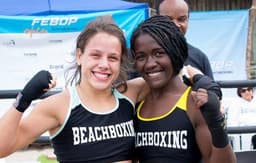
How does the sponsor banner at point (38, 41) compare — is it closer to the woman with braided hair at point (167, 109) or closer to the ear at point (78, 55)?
the ear at point (78, 55)

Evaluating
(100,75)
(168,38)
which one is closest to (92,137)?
(100,75)

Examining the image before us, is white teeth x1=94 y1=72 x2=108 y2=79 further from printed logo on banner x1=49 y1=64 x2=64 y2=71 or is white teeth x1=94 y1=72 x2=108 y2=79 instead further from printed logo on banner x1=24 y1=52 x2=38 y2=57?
printed logo on banner x1=24 y1=52 x2=38 y2=57

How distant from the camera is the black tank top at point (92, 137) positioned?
202 cm

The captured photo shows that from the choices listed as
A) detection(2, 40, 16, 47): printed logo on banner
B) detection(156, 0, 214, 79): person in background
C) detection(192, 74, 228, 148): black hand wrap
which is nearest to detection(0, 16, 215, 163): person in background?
detection(192, 74, 228, 148): black hand wrap

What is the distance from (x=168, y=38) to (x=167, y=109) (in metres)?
0.28

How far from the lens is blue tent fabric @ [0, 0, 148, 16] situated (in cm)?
611

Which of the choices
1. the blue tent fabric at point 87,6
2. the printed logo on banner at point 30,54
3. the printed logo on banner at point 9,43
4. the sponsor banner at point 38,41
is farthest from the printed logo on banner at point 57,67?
the blue tent fabric at point 87,6

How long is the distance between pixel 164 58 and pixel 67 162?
1.89ft

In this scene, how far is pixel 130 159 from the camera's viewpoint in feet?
6.93

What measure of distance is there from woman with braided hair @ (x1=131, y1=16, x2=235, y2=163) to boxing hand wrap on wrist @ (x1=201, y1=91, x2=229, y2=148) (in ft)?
0.14

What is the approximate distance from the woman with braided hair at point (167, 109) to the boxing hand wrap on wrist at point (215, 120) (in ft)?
0.14

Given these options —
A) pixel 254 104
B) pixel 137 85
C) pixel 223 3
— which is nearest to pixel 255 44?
pixel 223 3

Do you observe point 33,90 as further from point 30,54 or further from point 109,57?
point 30,54

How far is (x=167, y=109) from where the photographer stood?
201cm
